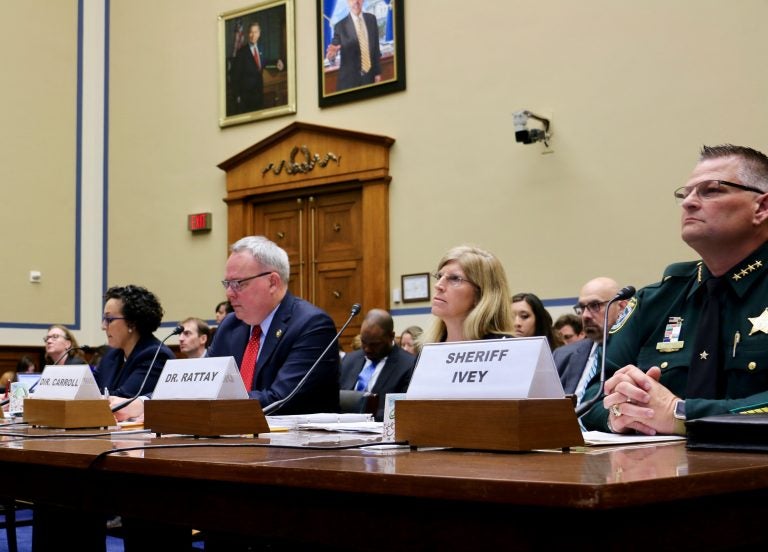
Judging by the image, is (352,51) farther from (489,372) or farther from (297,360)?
(489,372)

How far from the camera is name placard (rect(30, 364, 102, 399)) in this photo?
2.59 metres

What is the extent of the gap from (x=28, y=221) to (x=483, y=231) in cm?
517

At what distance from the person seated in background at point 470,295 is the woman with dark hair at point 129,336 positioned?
1.45 metres

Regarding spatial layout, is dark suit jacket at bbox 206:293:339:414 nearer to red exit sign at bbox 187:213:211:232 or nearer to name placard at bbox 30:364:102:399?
name placard at bbox 30:364:102:399

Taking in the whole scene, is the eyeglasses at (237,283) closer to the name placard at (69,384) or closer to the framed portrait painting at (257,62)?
the name placard at (69,384)

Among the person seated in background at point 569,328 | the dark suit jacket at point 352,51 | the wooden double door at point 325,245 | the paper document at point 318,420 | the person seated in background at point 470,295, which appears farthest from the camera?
the wooden double door at point 325,245

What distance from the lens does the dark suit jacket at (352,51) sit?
839cm

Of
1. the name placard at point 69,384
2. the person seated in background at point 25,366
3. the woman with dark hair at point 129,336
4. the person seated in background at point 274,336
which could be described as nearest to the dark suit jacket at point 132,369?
the woman with dark hair at point 129,336

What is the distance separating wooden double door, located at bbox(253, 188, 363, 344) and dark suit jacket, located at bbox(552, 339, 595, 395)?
4.13 m

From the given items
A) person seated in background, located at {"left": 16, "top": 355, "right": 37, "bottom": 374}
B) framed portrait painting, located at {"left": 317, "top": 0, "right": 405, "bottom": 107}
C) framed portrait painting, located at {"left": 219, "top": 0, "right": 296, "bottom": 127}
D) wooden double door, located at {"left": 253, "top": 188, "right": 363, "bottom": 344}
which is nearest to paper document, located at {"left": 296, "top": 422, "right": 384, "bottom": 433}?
wooden double door, located at {"left": 253, "top": 188, "right": 363, "bottom": 344}

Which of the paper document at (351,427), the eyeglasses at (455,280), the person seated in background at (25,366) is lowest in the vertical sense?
the person seated in background at (25,366)

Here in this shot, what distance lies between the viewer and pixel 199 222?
9.55 meters

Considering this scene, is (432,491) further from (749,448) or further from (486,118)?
(486,118)

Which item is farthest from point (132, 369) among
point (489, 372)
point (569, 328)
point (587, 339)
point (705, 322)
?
point (569, 328)
